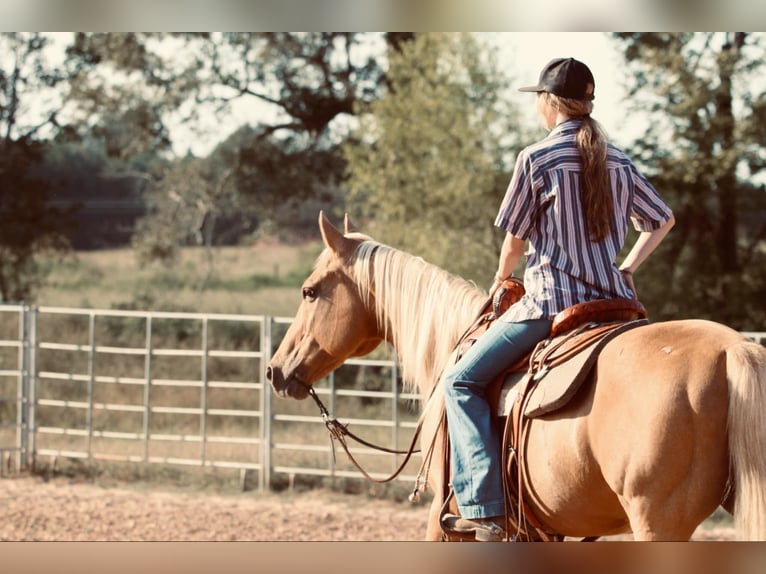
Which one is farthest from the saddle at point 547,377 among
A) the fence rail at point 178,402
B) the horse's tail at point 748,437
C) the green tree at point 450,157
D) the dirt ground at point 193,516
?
the green tree at point 450,157

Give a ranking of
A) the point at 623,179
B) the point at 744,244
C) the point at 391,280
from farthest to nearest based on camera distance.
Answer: the point at 744,244 < the point at 391,280 < the point at 623,179

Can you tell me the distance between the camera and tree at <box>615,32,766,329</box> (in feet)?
34.3

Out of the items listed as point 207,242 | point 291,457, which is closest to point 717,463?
point 291,457

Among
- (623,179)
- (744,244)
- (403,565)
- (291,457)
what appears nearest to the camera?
(403,565)

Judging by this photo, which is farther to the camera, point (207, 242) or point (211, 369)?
point (207, 242)

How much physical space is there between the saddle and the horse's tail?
0.41m

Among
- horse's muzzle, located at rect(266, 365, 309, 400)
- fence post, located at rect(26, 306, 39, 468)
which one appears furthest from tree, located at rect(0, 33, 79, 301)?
horse's muzzle, located at rect(266, 365, 309, 400)

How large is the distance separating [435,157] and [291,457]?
3701 millimetres

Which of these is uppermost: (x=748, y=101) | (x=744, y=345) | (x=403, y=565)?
(x=748, y=101)

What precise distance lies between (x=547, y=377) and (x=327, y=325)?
1177 mm

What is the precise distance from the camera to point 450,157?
391 inches

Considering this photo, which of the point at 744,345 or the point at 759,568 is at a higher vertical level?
the point at 744,345

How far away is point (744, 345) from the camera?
7.02 ft

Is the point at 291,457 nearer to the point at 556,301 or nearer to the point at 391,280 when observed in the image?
the point at 391,280
